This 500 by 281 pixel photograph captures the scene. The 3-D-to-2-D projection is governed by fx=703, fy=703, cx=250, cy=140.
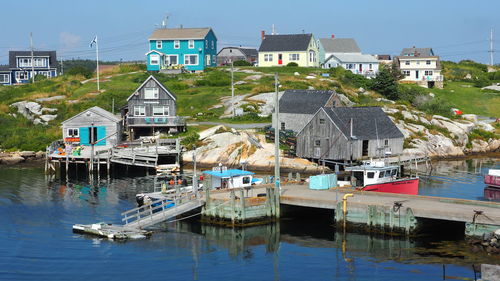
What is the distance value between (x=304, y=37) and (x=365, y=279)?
318 feet

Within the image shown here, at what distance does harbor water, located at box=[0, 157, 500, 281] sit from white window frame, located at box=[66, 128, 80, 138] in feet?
77.9

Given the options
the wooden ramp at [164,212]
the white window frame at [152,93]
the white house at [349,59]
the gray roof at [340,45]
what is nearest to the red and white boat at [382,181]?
the wooden ramp at [164,212]

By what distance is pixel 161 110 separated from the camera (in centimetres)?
8225

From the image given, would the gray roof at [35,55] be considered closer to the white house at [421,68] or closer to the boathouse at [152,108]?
the boathouse at [152,108]

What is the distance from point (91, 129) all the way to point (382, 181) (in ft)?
122

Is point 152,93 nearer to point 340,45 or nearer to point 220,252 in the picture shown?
point 220,252

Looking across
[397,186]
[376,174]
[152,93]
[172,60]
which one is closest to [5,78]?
[172,60]

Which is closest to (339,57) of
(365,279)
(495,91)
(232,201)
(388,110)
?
(495,91)

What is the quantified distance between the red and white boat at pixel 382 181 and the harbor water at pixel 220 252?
4615 mm

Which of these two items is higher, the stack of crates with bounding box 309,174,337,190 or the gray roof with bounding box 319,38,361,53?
the gray roof with bounding box 319,38,361,53

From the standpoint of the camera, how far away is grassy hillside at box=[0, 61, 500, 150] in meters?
88.7

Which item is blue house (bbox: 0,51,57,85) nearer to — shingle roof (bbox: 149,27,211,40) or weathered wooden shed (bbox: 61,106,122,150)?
shingle roof (bbox: 149,27,211,40)

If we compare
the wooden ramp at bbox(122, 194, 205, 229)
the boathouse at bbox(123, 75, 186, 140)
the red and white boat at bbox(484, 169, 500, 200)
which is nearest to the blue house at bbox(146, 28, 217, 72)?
the boathouse at bbox(123, 75, 186, 140)

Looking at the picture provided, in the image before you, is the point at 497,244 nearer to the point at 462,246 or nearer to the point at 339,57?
the point at 462,246
